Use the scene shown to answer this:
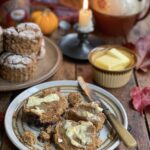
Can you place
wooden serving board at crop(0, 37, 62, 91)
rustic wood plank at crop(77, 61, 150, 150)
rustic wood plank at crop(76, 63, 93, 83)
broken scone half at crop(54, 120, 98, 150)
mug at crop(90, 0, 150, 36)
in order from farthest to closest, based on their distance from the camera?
mug at crop(90, 0, 150, 36), rustic wood plank at crop(76, 63, 93, 83), wooden serving board at crop(0, 37, 62, 91), rustic wood plank at crop(77, 61, 150, 150), broken scone half at crop(54, 120, 98, 150)

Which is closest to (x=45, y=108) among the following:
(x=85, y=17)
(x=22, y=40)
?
(x=22, y=40)

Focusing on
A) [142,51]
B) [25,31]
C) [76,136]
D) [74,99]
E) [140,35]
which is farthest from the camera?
[140,35]

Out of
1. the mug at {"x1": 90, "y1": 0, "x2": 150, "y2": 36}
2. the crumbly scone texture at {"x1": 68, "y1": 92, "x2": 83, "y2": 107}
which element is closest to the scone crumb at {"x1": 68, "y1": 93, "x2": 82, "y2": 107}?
the crumbly scone texture at {"x1": 68, "y1": 92, "x2": 83, "y2": 107}

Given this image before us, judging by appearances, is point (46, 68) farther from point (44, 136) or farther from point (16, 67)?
point (44, 136)

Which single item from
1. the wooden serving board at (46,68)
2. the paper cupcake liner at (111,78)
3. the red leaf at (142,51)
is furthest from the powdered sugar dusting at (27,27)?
the red leaf at (142,51)

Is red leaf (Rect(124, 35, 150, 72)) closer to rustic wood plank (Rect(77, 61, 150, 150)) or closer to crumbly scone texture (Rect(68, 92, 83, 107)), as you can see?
rustic wood plank (Rect(77, 61, 150, 150))

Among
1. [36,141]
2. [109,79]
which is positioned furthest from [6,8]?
[36,141]
